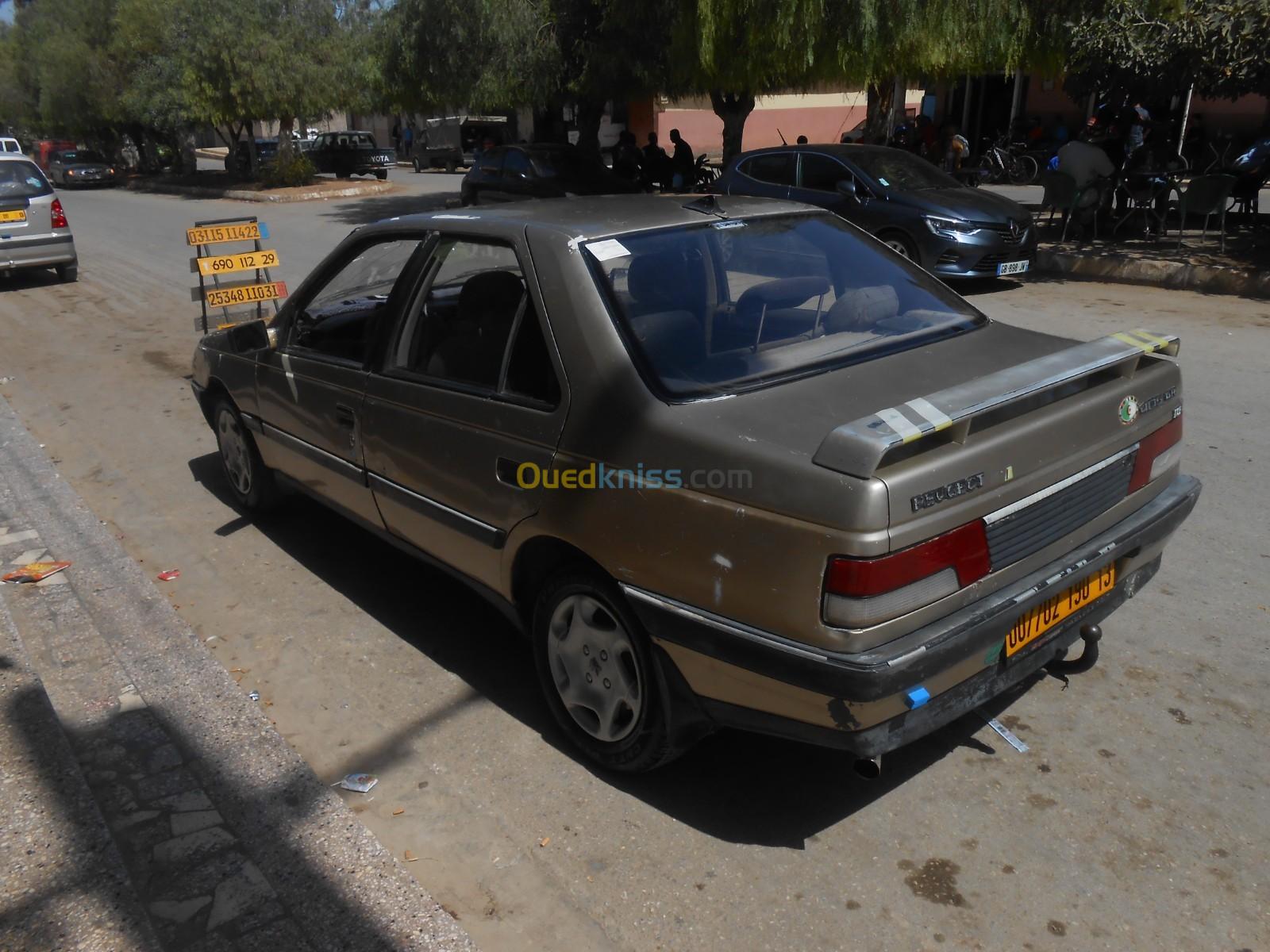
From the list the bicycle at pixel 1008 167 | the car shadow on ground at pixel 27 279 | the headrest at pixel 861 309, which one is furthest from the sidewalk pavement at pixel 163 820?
the bicycle at pixel 1008 167

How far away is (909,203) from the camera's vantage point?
11.2m

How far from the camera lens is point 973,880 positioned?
2.84 m

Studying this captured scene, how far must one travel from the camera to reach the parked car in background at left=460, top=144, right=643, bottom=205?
17375 mm

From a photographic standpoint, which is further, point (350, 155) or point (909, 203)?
point (350, 155)

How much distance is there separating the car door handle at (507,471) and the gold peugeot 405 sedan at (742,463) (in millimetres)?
12

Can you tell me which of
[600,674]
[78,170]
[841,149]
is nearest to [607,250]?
[600,674]

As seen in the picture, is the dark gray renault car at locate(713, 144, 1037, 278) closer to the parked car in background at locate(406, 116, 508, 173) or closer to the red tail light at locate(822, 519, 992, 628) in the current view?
the red tail light at locate(822, 519, 992, 628)

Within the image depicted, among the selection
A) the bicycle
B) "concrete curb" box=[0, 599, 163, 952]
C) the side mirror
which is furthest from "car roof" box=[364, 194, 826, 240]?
the bicycle

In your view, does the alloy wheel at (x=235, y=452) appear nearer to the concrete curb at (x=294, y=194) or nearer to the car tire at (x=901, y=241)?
the car tire at (x=901, y=241)

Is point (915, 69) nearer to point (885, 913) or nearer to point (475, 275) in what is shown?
point (475, 275)

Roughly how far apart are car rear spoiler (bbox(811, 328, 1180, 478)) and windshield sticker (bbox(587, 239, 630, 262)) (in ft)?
3.54

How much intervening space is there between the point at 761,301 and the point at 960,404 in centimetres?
99

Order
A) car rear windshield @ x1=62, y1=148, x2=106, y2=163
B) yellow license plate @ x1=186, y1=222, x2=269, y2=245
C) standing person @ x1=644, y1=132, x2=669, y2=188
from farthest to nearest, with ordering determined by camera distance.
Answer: car rear windshield @ x1=62, y1=148, x2=106, y2=163 → standing person @ x1=644, y1=132, x2=669, y2=188 → yellow license plate @ x1=186, y1=222, x2=269, y2=245

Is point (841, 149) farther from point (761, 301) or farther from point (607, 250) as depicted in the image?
point (607, 250)
